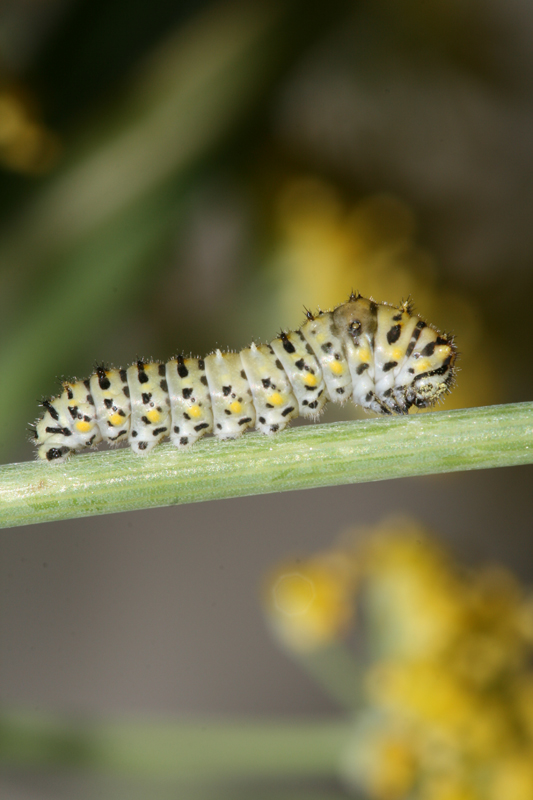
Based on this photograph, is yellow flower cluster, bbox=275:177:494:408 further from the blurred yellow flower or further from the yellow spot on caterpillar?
the yellow spot on caterpillar

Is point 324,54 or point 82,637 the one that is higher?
point 324,54

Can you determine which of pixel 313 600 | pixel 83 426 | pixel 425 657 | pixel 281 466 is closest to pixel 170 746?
pixel 313 600

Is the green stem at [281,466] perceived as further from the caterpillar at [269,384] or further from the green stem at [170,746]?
the green stem at [170,746]

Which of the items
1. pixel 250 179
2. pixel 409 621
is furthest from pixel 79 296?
pixel 409 621

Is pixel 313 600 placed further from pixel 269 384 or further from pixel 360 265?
pixel 360 265

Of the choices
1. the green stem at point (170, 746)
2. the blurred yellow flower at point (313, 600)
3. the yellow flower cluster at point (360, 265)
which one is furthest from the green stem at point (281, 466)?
the yellow flower cluster at point (360, 265)

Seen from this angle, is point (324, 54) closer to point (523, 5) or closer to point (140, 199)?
point (523, 5)
